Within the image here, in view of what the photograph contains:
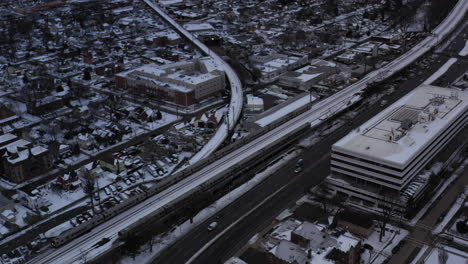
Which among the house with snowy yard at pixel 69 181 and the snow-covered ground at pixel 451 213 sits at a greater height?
the snow-covered ground at pixel 451 213

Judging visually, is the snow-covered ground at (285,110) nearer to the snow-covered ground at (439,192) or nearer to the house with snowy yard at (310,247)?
the snow-covered ground at (439,192)

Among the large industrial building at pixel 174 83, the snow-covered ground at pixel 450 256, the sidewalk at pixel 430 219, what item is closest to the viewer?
the snow-covered ground at pixel 450 256

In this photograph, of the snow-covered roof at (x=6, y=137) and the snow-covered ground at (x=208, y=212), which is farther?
the snow-covered roof at (x=6, y=137)

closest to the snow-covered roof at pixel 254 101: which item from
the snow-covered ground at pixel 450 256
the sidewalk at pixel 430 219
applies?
the sidewalk at pixel 430 219

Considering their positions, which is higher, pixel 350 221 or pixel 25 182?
pixel 350 221

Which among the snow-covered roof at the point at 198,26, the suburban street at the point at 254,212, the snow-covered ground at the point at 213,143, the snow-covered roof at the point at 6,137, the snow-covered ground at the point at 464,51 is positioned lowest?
the snow-covered roof at the point at 198,26

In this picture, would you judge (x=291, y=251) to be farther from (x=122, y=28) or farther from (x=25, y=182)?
(x=122, y=28)

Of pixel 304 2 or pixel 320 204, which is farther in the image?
pixel 304 2

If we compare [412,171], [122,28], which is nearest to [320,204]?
[412,171]
